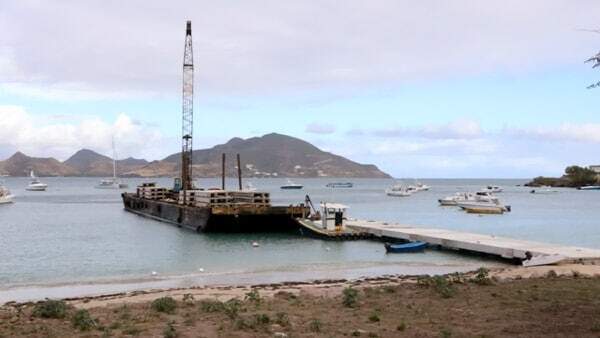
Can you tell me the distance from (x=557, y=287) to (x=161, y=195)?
233ft

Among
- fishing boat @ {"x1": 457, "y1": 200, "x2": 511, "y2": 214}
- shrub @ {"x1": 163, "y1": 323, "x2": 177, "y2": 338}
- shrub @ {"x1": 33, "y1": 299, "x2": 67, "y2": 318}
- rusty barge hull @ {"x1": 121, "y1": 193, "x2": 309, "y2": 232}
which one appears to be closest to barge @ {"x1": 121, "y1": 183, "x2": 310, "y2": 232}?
rusty barge hull @ {"x1": 121, "y1": 193, "x2": 309, "y2": 232}

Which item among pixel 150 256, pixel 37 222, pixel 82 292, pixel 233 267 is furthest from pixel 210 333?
pixel 37 222

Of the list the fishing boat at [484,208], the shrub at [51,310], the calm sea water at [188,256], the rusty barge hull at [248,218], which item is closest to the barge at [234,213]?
the rusty barge hull at [248,218]

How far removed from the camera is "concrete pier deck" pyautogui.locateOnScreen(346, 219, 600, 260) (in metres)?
31.5

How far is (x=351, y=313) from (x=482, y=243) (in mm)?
22712

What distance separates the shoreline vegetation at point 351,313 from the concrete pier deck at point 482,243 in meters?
11.8

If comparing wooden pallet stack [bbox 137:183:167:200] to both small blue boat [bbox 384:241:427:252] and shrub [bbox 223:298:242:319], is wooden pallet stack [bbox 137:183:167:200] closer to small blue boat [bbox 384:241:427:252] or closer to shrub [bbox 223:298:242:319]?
small blue boat [bbox 384:241:427:252]

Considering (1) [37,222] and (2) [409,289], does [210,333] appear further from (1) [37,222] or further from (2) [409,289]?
(1) [37,222]

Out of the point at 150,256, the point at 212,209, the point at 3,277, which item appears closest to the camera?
the point at 3,277

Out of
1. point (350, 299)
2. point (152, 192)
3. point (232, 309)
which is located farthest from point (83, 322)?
point (152, 192)

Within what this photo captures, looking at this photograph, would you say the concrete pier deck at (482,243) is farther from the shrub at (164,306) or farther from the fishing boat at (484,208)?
the fishing boat at (484,208)

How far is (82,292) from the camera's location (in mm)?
24281

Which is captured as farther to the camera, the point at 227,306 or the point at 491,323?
the point at 227,306

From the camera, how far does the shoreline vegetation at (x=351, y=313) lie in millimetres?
12672
